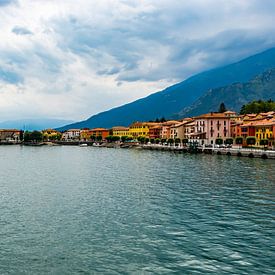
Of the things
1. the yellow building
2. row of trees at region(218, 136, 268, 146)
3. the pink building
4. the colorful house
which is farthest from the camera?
the colorful house

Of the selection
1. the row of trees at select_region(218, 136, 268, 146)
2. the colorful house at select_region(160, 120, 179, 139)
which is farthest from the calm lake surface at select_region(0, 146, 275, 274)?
the colorful house at select_region(160, 120, 179, 139)

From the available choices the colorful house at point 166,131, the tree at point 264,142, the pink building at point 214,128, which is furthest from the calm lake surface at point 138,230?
the colorful house at point 166,131

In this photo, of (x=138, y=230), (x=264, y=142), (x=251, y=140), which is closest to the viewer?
(x=138, y=230)

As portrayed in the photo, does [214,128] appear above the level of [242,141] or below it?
above

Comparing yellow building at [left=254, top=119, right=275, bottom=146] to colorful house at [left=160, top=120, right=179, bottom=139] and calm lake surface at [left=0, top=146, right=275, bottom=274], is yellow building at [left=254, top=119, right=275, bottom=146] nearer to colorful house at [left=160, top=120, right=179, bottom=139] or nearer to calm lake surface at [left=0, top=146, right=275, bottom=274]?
colorful house at [left=160, top=120, right=179, bottom=139]

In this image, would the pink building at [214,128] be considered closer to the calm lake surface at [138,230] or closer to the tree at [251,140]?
the tree at [251,140]

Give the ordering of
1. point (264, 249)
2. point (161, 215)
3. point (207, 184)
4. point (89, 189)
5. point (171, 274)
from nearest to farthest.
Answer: point (171, 274) → point (264, 249) → point (161, 215) → point (89, 189) → point (207, 184)

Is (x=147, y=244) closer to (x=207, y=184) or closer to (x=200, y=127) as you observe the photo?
(x=207, y=184)

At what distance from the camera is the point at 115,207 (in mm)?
29844

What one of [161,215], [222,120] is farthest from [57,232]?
[222,120]

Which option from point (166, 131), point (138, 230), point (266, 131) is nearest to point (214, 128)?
point (266, 131)

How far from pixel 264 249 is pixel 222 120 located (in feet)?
404

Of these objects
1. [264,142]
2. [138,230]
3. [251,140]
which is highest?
[251,140]

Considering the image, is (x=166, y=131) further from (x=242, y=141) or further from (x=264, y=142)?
(x=264, y=142)
